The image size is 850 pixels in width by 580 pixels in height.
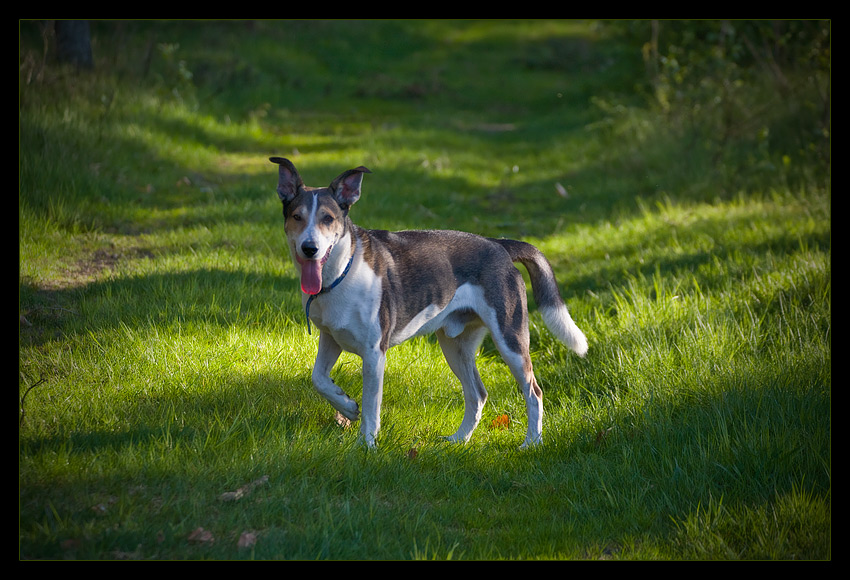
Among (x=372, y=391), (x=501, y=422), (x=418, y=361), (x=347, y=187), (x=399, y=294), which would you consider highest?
(x=347, y=187)

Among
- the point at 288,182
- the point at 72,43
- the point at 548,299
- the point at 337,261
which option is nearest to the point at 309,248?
the point at 337,261

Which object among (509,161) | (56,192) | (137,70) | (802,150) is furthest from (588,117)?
(56,192)

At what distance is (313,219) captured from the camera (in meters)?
4.23

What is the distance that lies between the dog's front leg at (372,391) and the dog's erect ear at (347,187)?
949mm

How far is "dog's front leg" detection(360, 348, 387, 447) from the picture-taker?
14.6 ft

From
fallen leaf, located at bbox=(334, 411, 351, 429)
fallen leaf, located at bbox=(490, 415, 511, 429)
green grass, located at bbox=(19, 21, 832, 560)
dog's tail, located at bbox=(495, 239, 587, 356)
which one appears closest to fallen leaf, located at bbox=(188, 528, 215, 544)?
green grass, located at bbox=(19, 21, 832, 560)

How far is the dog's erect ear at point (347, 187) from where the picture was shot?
4.55m

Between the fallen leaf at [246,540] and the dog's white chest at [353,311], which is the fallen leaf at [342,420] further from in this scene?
the fallen leaf at [246,540]

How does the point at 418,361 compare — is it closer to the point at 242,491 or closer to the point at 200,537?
the point at 242,491

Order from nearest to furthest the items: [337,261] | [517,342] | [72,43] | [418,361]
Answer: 1. [337,261]
2. [517,342]
3. [418,361]
4. [72,43]

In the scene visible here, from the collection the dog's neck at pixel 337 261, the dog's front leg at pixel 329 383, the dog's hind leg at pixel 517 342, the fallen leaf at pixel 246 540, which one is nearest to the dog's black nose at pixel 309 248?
the dog's neck at pixel 337 261

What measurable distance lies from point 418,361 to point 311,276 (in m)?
1.81

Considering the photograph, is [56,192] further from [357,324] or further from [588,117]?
[588,117]

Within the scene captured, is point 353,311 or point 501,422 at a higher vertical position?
point 353,311
